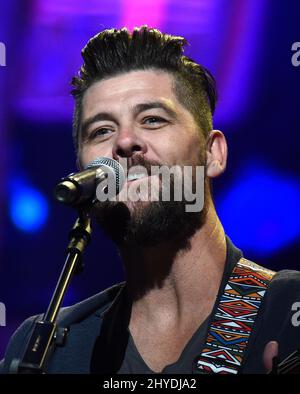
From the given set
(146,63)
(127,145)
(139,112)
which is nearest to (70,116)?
(146,63)

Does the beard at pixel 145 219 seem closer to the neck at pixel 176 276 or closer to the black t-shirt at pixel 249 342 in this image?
the neck at pixel 176 276

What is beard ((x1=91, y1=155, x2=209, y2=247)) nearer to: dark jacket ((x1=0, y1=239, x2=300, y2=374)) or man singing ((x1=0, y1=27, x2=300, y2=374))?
man singing ((x1=0, y1=27, x2=300, y2=374))

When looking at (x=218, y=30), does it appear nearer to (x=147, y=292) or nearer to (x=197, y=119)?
(x=197, y=119)

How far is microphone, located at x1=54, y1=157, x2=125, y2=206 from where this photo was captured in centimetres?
143

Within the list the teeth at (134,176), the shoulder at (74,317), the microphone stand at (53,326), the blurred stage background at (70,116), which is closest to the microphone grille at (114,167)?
the microphone stand at (53,326)

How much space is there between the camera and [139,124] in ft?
7.17

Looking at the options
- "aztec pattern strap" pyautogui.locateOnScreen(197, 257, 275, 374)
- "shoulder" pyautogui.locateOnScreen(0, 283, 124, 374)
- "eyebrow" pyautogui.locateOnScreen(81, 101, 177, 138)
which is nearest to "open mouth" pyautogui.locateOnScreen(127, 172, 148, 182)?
"eyebrow" pyautogui.locateOnScreen(81, 101, 177, 138)

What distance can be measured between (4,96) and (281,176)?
1.42 meters

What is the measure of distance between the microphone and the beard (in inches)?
13.8

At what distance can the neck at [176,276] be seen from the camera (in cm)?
218

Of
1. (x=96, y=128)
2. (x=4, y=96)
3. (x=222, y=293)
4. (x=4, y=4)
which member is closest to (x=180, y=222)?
(x=222, y=293)

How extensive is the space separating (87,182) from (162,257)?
832mm

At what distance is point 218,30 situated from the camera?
2.75 m

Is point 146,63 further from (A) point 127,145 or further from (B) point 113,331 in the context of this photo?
Answer: (B) point 113,331
